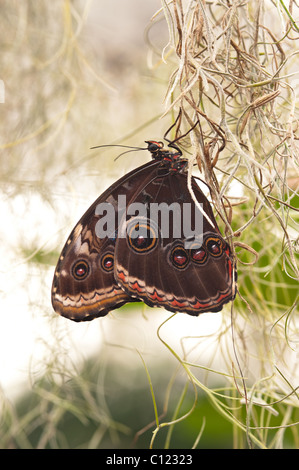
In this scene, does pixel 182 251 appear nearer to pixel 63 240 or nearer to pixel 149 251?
pixel 149 251

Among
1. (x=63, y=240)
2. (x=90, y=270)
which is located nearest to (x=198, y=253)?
(x=90, y=270)

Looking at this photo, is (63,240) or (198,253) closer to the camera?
(198,253)

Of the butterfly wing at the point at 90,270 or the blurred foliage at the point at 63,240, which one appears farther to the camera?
the blurred foliage at the point at 63,240

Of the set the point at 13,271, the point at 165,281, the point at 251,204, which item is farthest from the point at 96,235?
the point at 13,271

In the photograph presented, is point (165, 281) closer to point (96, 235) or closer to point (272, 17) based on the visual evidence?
point (96, 235)

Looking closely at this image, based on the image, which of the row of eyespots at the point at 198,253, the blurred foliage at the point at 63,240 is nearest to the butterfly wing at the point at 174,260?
the row of eyespots at the point at 198,253

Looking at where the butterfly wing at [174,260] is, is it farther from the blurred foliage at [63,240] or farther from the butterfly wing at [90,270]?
the blurred foliage at [63,240]
